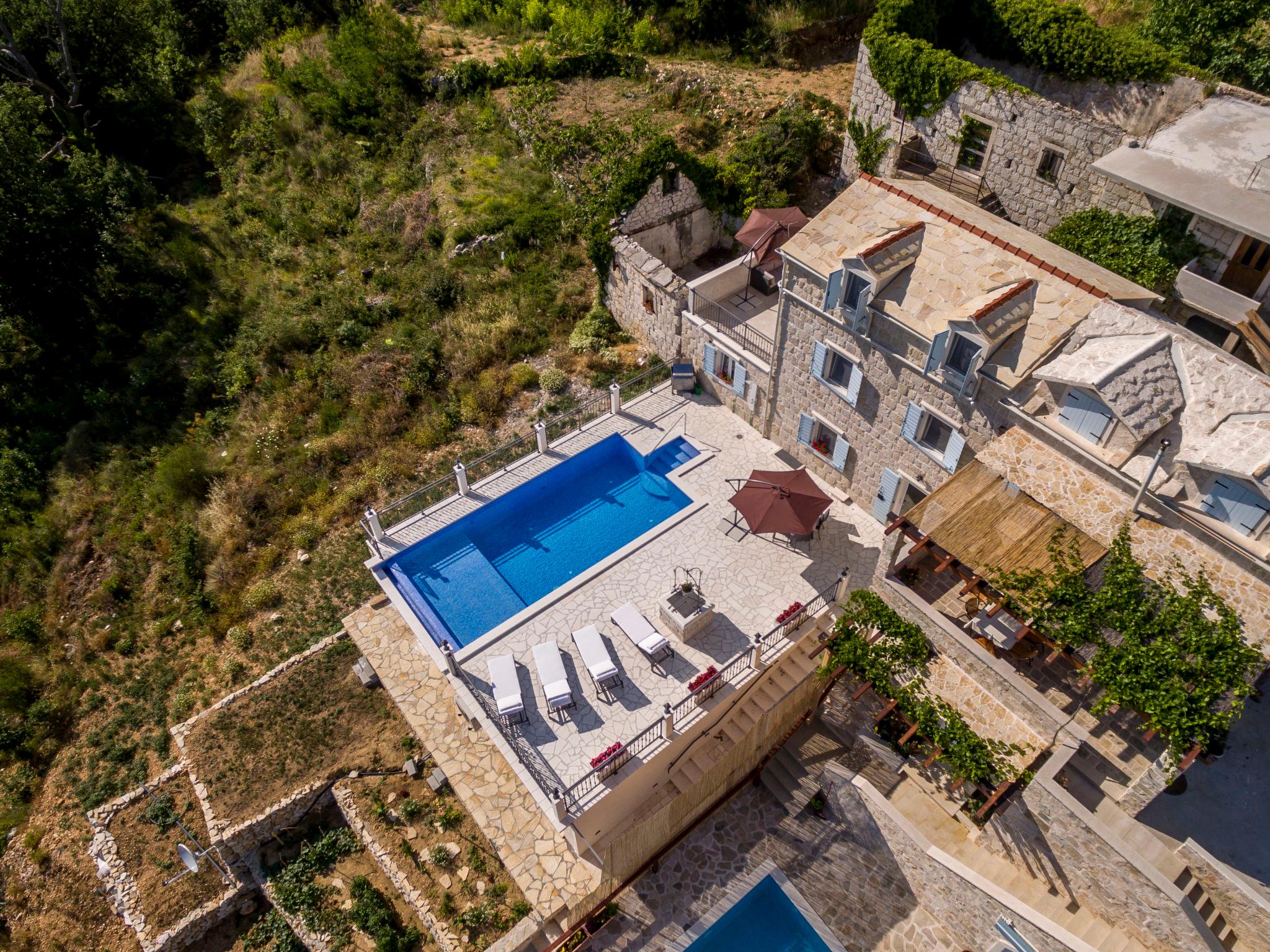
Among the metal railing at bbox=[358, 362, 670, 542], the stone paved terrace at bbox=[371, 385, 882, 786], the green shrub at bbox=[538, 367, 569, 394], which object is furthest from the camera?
the green shrub at bbox=[538, 367, 569, 394]

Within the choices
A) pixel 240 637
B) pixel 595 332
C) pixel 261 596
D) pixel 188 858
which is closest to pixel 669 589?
pixel 595 332

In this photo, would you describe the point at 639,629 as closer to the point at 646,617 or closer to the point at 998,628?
the point at 646,617

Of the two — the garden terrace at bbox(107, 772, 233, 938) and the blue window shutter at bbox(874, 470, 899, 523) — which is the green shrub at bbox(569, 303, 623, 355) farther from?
the garden terrace at bbox(107, 772, 233, 938)

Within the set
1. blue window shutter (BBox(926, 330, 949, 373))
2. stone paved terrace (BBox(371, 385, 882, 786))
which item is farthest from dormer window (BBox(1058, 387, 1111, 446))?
stone paved terrace (BBox(371, 385, 882, 786))

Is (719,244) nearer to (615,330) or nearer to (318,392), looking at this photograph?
(615,330)

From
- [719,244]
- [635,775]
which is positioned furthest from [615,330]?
[635,775]

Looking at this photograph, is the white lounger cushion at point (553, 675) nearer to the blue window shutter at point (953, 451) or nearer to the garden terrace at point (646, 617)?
the garden terrace at point (646, 617)

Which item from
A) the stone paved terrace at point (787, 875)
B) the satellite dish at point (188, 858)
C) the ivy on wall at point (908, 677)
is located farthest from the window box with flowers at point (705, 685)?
the satellite dish at point (188, 858)
